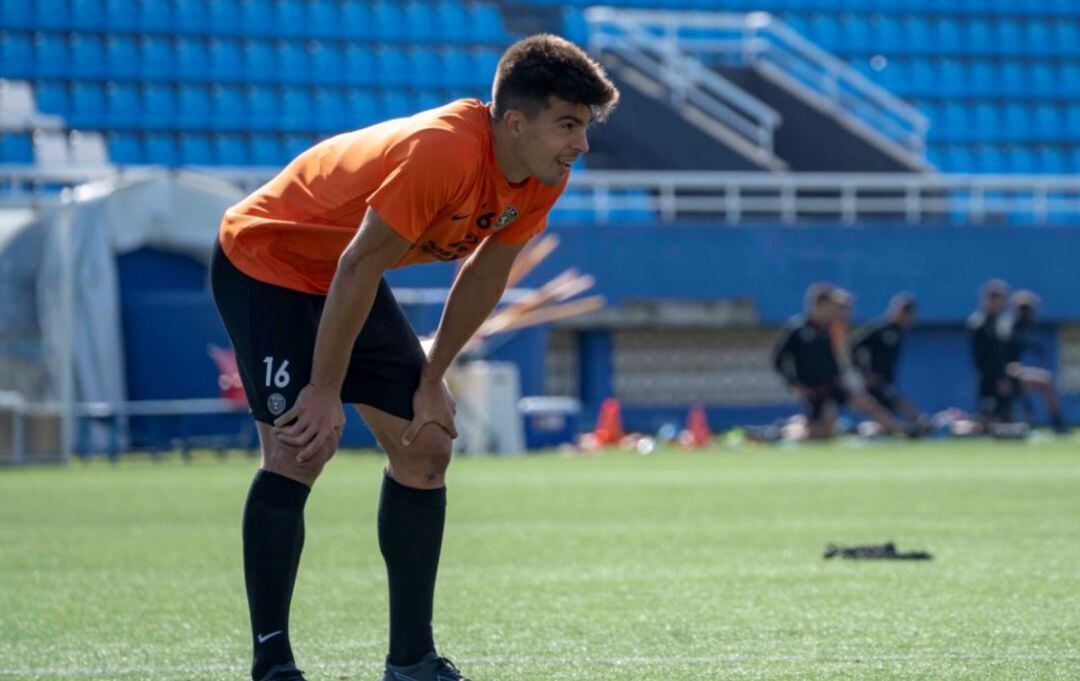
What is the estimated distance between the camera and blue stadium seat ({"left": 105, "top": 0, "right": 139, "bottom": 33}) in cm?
2634

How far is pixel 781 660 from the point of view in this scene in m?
4.88

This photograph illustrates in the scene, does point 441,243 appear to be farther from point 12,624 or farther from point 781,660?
point 12,624

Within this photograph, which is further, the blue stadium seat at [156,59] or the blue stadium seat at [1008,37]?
the blue stadium seat at [1008,37]

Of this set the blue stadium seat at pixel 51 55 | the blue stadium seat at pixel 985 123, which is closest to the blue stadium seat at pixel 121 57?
the blue stadium seat at pixel 51 55

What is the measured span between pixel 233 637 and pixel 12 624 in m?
0.82

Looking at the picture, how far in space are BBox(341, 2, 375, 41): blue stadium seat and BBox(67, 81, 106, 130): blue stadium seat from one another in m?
3.88

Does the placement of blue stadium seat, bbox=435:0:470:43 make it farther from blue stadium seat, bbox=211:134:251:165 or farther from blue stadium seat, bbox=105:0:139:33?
blue stadium seat, bbox=105:0:139:33

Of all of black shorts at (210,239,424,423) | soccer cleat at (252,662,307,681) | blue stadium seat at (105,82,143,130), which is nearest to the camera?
soccer cleat at (252,662,307,681)

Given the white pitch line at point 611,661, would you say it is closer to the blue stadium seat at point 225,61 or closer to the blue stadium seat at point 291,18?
the blue stadium seat at point 225,61

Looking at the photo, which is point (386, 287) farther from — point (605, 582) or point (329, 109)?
point (329, 109)

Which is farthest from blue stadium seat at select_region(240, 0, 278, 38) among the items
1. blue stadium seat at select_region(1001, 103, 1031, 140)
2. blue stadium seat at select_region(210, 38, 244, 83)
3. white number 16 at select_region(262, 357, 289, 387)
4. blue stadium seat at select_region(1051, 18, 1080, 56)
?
white number 16 at select_region(262, 357, 289, 387)

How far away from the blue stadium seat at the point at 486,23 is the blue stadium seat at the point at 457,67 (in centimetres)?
38

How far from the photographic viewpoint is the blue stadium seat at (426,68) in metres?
27.5

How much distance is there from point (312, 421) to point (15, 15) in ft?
75.7
